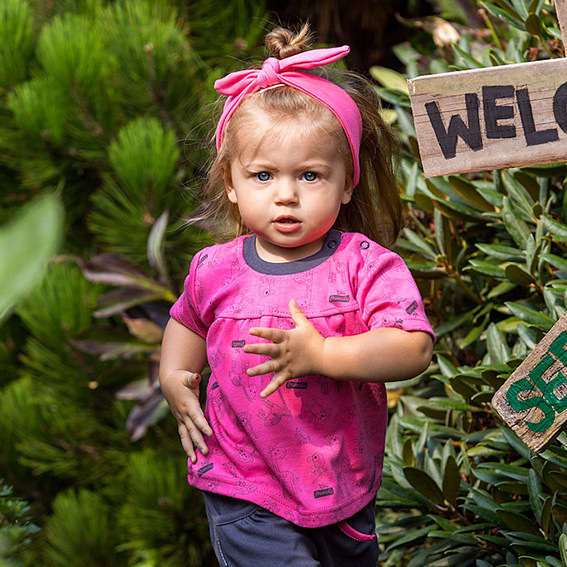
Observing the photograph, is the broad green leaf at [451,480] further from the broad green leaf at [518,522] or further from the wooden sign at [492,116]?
the wooden sign at [492,116]

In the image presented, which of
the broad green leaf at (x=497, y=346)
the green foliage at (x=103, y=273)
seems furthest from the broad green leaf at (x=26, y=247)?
the green foliage at (x=103, y=273)

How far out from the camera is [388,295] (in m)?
1.11

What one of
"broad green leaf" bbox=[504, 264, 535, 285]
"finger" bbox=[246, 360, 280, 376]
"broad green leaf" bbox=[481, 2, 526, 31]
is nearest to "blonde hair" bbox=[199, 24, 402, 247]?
"broad green leaf" bbox=[504, 264, 535, 285]

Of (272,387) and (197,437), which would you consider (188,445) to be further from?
(272,387)

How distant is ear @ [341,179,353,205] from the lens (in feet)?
4.08

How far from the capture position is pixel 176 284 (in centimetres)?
235

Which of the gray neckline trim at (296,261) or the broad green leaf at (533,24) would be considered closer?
the gray neckline trim at (296,261)

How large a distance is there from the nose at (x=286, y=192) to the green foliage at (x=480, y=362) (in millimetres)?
582

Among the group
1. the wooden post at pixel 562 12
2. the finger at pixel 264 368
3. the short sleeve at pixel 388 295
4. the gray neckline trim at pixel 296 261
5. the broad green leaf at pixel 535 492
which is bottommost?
the broad green leaf at pixel 535 492

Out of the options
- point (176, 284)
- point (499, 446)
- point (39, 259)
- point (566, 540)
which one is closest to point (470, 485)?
point (499, 446)

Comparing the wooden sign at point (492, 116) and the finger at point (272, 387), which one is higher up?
the wooden sign at point (492, 116)

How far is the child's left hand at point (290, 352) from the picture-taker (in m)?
0.97

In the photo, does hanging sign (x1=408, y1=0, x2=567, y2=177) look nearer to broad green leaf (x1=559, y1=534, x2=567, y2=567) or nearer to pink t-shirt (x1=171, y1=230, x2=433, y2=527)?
pink t-shirt (x1=171, y1=230, x2=433, y2=527)

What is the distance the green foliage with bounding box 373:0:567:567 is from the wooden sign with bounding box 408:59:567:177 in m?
0.45
